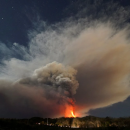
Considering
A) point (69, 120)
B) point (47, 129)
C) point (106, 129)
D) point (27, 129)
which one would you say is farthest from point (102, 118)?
point (27, 129)

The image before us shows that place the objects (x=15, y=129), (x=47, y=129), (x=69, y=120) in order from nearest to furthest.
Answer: (x=15, y=129)
(x=47, y=129)
(x=69, y=120)

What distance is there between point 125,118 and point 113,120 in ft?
39.8

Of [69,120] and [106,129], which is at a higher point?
[69,120]

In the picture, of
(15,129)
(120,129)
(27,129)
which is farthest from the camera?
(120,129)

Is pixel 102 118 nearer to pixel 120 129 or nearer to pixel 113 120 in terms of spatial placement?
A: pixel 113 120

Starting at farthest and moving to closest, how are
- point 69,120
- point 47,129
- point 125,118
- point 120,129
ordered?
point 69,120, point 125,118, point 120,129, point 47,129

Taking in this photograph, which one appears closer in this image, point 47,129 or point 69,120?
point 47,129

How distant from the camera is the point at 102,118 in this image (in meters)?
174

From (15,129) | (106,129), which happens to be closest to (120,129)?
(106,129)

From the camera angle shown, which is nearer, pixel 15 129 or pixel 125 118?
pixel 15 129

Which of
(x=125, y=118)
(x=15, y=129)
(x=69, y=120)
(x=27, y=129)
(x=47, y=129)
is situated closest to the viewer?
(x=15, y=129)

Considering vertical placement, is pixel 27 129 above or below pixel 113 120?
below

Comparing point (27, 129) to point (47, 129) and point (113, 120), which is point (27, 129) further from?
point (113, 120)

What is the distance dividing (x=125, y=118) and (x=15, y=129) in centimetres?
12582
